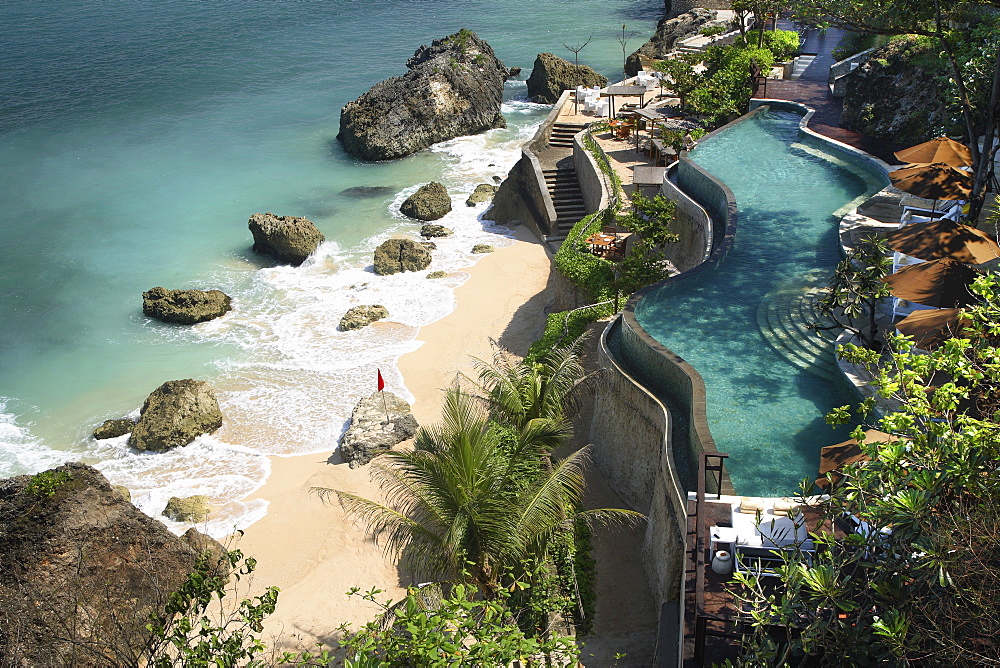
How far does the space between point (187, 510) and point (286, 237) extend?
1631cm

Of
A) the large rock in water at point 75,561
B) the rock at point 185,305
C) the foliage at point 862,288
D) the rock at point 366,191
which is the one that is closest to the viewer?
the large rock in water at point 75,561

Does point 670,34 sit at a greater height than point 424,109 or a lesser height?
greater

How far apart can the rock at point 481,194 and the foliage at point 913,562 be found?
101ft

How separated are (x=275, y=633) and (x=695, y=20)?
51.7m

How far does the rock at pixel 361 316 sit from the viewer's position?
2806cm

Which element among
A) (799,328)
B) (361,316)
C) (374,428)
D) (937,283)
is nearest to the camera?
(937,283)

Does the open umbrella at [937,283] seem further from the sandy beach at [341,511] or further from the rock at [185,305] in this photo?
the rock at [185,305]

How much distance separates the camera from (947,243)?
14469 millimetres

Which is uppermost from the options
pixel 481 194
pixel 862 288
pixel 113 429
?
pixel 862 288

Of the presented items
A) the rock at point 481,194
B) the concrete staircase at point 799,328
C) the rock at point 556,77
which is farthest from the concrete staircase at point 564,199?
the rock at point 556,77

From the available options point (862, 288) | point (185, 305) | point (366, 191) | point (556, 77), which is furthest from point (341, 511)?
point (556, 77)

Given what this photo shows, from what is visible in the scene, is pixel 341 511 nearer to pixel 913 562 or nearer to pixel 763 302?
pixel 763 302

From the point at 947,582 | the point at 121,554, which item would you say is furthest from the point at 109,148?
the point at 947,582

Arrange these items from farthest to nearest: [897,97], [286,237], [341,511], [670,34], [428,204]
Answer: [670,34]
[428,204]
[286,237]
[897,97]
[341,511]
